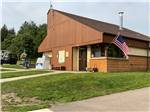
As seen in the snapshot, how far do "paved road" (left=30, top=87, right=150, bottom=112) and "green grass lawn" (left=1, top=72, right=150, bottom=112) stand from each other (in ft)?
2.15

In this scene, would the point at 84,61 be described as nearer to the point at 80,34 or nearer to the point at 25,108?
the point at 80,34

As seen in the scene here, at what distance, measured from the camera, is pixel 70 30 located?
104ft

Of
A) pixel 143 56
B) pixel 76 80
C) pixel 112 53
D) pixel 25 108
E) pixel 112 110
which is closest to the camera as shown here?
pixel 112 110

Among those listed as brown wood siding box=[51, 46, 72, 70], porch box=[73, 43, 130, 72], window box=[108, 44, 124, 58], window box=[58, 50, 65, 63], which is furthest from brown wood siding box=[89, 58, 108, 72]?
window box=[58, 50, 65, 63]

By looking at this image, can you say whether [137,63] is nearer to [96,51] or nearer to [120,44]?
[96,51]

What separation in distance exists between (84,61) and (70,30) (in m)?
3.17

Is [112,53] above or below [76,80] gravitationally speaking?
above

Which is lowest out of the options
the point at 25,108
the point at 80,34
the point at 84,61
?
the point at 25,108

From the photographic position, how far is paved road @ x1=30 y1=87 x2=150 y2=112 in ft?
36.5

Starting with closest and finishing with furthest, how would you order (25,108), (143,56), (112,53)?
(25,108), (112,53), (143,56)

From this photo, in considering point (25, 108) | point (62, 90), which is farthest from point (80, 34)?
point (25, 108)

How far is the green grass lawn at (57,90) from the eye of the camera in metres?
12.9

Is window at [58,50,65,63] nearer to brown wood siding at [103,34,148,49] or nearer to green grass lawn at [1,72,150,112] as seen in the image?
brown wood siding at [103,34,148,49]

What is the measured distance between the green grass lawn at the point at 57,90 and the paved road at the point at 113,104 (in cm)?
65
